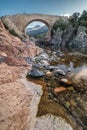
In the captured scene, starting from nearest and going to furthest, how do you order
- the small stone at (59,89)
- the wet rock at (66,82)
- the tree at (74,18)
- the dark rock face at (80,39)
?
1. the small stone at (59,89)
2. the wet rock at (66,82)
3. the dark rock face at (80,39)
4. the tree at (74,18)

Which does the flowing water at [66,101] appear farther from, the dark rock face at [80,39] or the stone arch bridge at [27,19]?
the stone arch bridge at [27,19]

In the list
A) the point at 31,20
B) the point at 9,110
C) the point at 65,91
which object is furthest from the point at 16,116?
the point at 31,20

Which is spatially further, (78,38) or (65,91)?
(78,38)

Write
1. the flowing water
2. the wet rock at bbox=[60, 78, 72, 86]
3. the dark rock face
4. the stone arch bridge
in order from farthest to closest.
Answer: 1. the stone arch bridge
2. the dark rock face
3. the wet rock at bbox=[60, 78, 72, 86]
4. the flowing water

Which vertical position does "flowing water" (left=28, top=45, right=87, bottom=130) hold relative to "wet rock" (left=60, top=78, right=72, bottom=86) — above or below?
above

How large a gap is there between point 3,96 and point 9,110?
78 centimetres

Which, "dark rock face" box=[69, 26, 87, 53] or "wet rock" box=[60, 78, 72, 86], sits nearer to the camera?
"wet rock" box=[60, 78, 72, 86]

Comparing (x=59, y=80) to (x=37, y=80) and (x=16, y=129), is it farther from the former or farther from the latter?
(x=16, y=129)

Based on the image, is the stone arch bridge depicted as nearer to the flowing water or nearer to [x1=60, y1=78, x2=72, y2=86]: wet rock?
[x1=60, y1=78, x2=72, y2=86]: wet rock

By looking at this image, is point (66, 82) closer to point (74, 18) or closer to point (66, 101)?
point (66, 101)

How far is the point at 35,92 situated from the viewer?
19.4 ft

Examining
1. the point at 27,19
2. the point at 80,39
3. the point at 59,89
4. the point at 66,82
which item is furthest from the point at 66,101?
the point at 27,19

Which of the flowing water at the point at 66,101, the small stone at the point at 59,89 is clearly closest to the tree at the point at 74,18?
the flowing water at the point at 66,101

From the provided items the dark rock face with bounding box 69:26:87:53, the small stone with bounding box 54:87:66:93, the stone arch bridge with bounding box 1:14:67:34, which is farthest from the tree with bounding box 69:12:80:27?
the small stone with bounding box 54:87:66:93
